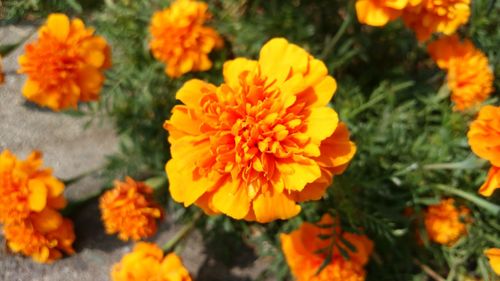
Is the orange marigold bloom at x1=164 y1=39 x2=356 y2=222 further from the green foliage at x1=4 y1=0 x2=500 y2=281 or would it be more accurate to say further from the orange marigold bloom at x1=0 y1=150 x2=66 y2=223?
the orange marigold bloom at x1=0 y1=150 x2=66 y2=223

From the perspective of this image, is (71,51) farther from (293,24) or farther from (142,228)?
(293,24)

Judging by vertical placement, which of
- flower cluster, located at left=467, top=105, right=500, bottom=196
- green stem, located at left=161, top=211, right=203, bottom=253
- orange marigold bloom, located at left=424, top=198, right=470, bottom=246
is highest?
flower cluster, located at left=467, top=105, right=500, bottom=196

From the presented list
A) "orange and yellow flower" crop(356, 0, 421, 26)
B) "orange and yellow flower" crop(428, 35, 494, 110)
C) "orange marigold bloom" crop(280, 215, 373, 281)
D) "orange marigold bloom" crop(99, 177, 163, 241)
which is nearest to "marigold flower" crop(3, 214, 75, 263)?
"orange marigold bloom" crop(99, 177, 163, 241)

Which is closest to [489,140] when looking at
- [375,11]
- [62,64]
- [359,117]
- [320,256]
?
[375,11]

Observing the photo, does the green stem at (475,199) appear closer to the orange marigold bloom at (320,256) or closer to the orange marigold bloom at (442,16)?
the orange marigold bloom at (320,256)

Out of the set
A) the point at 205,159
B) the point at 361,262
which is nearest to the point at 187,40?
the point at 205,159
